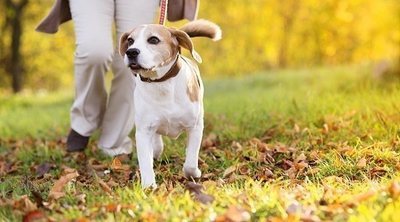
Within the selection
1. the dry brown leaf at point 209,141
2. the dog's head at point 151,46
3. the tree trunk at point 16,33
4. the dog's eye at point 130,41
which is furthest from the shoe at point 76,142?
the tree trunk at point 16,33

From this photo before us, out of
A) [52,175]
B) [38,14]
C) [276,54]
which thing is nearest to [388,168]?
[52,175]

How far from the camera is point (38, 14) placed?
19.5m

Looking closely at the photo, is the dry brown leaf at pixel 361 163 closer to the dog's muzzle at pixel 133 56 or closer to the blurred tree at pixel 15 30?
the dog's muzzle at pixel 133 56

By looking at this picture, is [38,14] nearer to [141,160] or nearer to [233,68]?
[233,68]

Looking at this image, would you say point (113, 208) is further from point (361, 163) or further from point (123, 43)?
point (361, 163)

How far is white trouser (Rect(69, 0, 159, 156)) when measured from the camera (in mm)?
5348

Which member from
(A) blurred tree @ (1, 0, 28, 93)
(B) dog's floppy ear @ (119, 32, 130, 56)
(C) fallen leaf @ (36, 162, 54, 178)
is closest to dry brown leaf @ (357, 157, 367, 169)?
(B) dog's floppy ear @ (119, 32, 130, 56)

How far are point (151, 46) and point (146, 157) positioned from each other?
69 cm

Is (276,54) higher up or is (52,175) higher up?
(52,175)

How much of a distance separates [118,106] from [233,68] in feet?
86.5

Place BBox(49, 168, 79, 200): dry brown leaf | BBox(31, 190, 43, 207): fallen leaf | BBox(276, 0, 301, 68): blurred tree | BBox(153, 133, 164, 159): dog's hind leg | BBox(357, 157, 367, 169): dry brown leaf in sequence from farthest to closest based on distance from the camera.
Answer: BBox(276, 0, 301, 68): blurred tree < BBox(153, 133, 164, 159): dog's hind leg < BBox(357, 157, 367, 169): dry brown leaf < BBox(49, 168, 79, 200): dry brown leaf < BBox(31, 190, 43, 207): fallen leaf

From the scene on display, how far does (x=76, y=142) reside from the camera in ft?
Result: 19.7

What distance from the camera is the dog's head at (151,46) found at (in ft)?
13.1

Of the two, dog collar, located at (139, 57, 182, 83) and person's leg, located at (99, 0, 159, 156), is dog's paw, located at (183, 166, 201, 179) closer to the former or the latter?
Result: dog collar, located at (139, 57, 182, 83)
